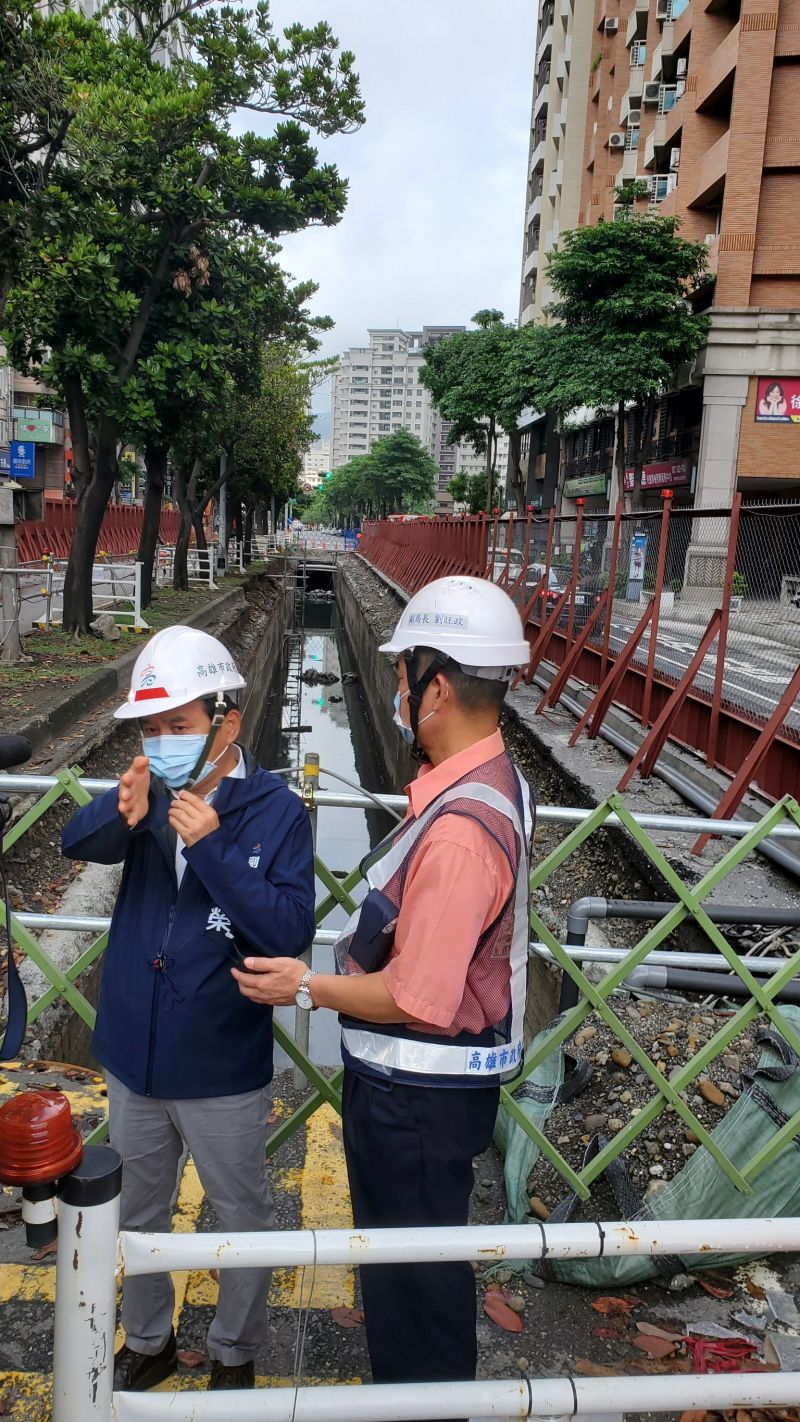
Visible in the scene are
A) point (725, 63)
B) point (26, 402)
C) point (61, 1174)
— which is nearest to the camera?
point (61, 1174)

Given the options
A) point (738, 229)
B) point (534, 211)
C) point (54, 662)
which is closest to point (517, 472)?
point (534, 211)

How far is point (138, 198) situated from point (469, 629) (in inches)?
496

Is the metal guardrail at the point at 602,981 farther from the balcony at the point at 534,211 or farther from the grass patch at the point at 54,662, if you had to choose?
the balcony at the point at 534,211

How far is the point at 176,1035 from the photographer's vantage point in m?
2.10

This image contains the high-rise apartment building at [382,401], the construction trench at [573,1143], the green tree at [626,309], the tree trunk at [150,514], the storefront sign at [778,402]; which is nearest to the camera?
the construction trench at [573,1143]

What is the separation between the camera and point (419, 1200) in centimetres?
187

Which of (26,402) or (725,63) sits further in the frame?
(26,402)

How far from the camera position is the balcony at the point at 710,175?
85.1 ft

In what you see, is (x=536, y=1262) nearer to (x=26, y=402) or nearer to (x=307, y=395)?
(x=307, y=395)

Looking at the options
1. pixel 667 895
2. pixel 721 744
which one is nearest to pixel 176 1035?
pixel 667 895

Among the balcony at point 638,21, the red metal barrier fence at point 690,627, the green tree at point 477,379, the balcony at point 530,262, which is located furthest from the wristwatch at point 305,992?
the balcony at point 530,262

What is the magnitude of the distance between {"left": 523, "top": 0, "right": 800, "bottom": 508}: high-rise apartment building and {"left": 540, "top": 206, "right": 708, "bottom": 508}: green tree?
1114mm

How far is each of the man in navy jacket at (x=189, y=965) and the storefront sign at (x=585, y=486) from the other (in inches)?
1378

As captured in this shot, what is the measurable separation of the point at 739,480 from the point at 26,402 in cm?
3343
